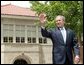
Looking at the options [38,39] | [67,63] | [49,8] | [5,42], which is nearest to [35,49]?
[38,39]

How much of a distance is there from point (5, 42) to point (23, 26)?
2507 millimetres

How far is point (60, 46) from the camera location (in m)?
7.77

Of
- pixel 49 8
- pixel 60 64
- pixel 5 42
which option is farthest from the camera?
pixel 5 42

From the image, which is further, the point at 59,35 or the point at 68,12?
the point at 68,12

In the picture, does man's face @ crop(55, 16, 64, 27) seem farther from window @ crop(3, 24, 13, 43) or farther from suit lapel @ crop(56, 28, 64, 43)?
window @ crop(3, 24, 13, 43)

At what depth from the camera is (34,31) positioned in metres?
38.8

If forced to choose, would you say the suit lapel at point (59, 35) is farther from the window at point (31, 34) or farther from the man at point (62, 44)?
the window at point (31, 34)

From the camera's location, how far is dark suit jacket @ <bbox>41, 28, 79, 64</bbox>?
7.74 metres

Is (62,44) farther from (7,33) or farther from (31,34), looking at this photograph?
(31,34)

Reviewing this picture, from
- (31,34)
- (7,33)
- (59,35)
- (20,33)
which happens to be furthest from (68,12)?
(31,34)

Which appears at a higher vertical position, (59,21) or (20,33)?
(59,21)

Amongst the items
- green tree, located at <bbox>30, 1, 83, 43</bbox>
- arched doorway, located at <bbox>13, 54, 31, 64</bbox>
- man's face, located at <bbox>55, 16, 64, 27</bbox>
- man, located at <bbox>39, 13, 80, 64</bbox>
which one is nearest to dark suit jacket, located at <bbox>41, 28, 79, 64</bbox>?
man, located at <bbox>39, 13, 80, 64</bbox>

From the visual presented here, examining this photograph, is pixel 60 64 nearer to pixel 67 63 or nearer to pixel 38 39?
pixel 67 63

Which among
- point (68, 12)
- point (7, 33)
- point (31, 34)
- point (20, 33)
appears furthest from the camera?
point (31, 34)
